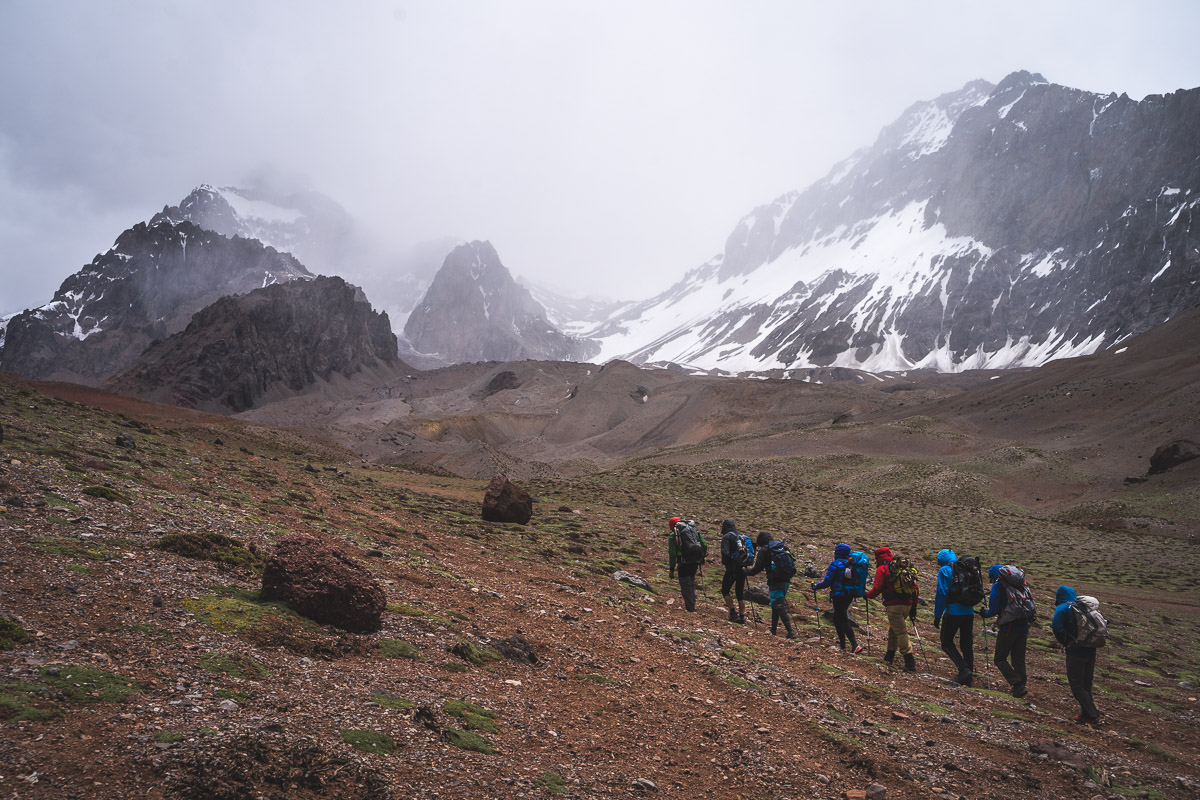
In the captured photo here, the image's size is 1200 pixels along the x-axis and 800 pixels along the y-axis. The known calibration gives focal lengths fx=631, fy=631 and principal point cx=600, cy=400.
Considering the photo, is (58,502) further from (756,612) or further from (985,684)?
(985,684)

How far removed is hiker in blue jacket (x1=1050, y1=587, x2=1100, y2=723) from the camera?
1119 centimetres

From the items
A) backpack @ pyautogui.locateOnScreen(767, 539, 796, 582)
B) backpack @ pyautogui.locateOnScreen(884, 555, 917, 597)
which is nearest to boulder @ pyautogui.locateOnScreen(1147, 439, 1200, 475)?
backpack @ pyautogui.locateOnScreen(884, 555, 917, 597)

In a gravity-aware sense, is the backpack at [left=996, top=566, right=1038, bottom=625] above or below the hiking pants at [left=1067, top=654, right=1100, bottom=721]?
above

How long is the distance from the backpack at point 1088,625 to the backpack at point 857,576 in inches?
146

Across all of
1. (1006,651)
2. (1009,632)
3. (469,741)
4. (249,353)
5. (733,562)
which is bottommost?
(469,741)

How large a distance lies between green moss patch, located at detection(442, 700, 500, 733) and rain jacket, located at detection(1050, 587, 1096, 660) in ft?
34.0

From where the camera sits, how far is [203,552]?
400 inches

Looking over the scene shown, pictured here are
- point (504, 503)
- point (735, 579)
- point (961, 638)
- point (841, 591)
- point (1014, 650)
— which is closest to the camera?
point (1014, 650)

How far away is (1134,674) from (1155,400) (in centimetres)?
7144

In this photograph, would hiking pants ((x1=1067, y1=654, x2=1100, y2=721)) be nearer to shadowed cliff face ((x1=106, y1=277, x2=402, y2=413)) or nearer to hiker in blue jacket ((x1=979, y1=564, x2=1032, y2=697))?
hiker in blue jacket ((x1=979, y1=564, x2=1032, y2=697))

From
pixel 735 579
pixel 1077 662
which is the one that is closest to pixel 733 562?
pixel 735 579

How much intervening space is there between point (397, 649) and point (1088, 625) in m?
12.0

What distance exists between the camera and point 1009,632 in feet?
41.4

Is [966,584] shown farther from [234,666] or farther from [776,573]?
[234,666]
